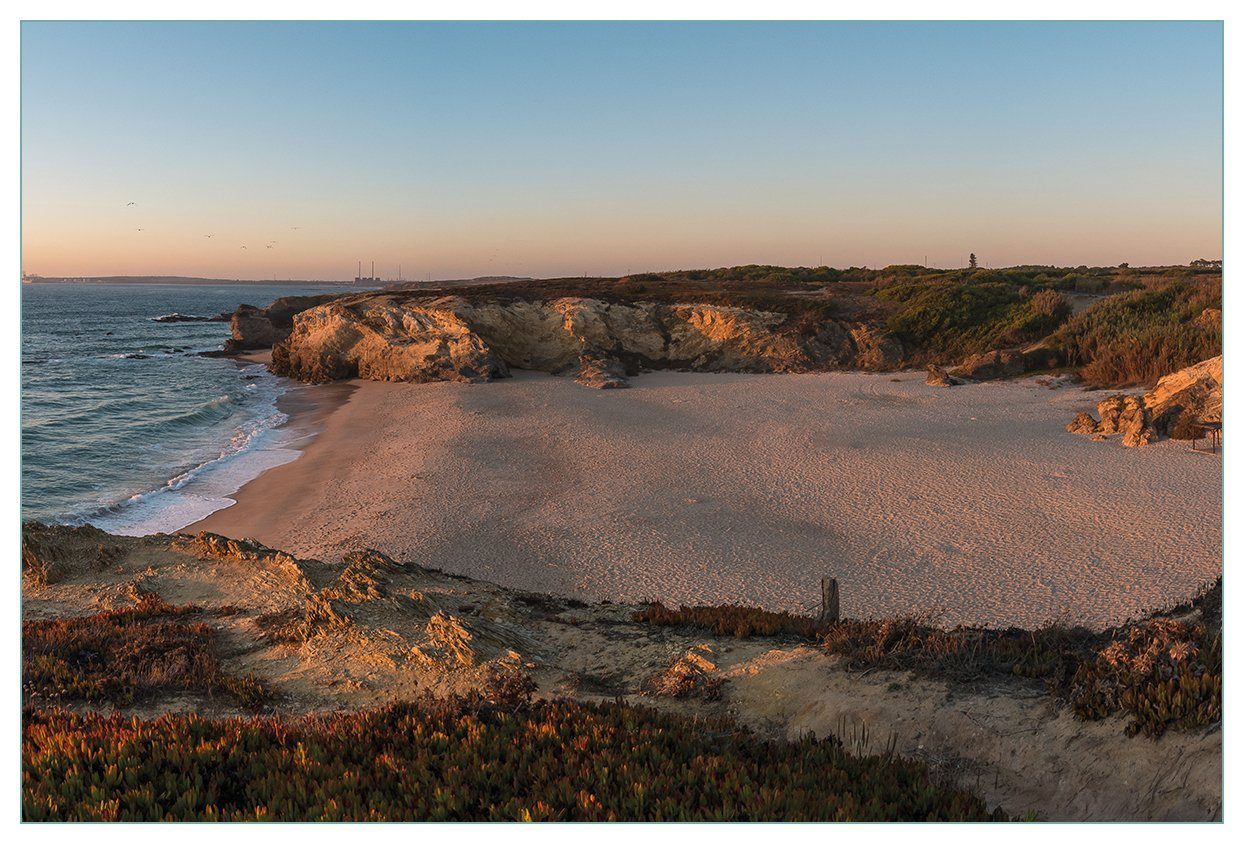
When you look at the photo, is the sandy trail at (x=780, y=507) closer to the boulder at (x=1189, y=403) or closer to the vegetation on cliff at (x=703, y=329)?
the boulder at (x=1189, y=403)

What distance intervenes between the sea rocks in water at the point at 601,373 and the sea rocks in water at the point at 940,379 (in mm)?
14079

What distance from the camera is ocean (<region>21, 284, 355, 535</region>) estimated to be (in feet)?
62.0

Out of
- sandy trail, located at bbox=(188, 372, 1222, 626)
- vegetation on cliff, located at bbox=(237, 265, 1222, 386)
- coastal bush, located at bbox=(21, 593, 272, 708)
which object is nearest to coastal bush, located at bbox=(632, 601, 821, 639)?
sandy trail, located at bbox=(188, 372, 1222, 626)

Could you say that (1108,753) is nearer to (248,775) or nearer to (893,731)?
(893,731)

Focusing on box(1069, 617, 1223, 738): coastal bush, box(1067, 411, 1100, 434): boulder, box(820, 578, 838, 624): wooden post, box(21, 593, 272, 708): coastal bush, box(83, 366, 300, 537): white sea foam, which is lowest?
box(83, 366, 300, 537): white sea foam

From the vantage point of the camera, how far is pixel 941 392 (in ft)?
101

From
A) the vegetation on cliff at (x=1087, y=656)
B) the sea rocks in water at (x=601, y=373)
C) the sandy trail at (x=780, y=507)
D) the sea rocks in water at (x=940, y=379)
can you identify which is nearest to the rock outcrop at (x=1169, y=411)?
the sandy trail at (x=780, y=507)

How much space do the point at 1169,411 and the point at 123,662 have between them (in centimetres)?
2500

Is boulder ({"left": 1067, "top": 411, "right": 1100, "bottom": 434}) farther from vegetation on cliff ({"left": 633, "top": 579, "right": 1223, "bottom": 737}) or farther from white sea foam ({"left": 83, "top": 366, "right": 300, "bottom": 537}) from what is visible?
white sea foam ({"left": 83, "top": 366, "right": 300, "bottom": 537})

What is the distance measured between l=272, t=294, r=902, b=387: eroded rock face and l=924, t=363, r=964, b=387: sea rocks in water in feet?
17.8

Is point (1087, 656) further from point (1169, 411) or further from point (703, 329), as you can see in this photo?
point (703, 329)

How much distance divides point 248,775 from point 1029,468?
19.2 meters

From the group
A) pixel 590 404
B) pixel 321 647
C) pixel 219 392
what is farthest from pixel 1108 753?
pixel 219 392

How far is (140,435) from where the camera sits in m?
27.3
